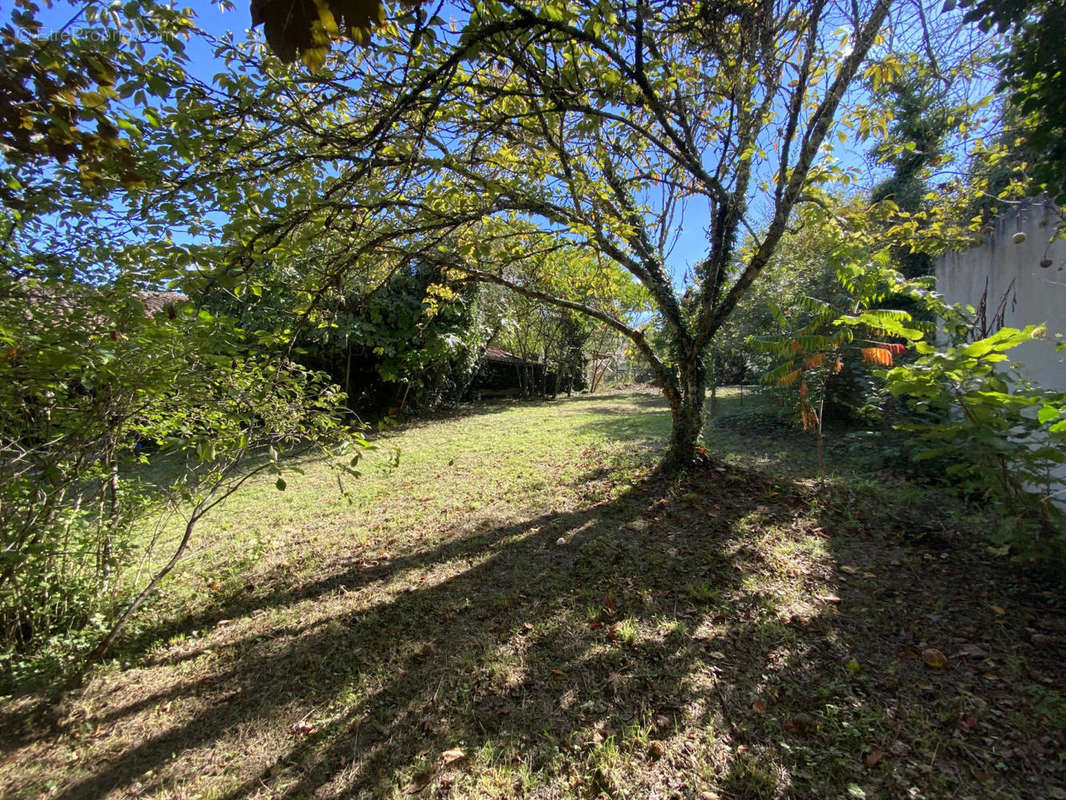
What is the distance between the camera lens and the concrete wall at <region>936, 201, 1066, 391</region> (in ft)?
14.0

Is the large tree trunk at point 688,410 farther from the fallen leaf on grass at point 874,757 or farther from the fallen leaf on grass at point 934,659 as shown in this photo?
the fallen leaf on grass at point 874,757

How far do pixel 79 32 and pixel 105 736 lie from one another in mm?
3777

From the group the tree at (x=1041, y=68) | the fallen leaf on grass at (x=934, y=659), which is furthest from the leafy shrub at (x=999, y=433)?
the tree at (x=1041, y=68)

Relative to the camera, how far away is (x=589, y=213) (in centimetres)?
485

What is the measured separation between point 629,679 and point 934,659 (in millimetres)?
1918

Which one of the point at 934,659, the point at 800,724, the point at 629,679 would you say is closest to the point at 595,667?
the point at 629,679

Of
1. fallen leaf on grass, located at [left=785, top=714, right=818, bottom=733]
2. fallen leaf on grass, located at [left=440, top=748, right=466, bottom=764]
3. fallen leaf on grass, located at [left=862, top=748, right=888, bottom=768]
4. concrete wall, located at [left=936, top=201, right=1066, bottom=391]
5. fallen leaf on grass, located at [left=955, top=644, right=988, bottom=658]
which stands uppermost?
concrete wall, located at [left=936, top=201, right=1066, bottom=391]

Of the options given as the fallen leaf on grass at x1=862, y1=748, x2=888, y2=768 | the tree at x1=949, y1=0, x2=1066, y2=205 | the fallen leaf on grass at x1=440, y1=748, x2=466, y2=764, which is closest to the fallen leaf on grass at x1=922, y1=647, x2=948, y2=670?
→ the fallen leaf on grass at x1=862, y1=748, x2=888, y2=768

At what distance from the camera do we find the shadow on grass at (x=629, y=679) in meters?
2.11

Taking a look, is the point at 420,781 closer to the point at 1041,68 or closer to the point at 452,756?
the point at 452,756

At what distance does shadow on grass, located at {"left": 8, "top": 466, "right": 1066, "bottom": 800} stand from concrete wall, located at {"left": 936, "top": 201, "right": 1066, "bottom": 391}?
252cm

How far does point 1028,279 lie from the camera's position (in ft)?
15.4

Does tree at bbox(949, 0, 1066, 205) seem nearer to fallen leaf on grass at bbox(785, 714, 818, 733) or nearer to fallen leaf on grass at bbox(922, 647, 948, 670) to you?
fallen leaf on grass at bbox(922, 647, 948, 670)

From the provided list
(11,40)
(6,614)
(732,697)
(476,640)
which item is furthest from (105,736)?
(732,697)
